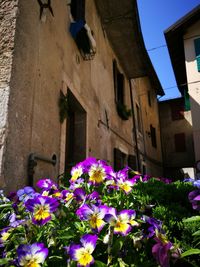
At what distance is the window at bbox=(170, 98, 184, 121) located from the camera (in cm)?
1798

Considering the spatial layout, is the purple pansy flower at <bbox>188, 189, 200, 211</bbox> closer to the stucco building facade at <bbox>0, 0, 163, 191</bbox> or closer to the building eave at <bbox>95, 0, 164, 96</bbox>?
the stucco building facade at <bbox>0, 0, 163, 191</bbox>

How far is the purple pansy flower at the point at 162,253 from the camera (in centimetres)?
97

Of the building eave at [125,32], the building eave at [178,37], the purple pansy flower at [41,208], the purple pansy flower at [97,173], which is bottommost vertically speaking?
the purple pansy flower at [41,208]

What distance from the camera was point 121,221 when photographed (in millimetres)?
1115

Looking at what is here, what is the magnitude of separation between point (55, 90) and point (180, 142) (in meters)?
14.9

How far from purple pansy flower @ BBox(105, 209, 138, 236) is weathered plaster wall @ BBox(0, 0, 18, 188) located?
1.42m

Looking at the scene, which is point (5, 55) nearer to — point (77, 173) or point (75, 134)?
point (77, 173)

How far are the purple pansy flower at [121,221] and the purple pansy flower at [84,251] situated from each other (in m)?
0.11

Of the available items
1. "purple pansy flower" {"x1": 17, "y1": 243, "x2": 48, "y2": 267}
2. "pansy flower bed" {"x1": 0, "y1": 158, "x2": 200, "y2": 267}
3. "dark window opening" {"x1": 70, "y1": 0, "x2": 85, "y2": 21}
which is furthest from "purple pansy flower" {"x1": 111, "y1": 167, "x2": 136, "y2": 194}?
"dark window opening" {"x1": 70, "y1": 0, "x2": 85, "y2": 21}

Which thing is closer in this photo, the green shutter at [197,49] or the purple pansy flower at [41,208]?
the purple pansy flower at [41,208]

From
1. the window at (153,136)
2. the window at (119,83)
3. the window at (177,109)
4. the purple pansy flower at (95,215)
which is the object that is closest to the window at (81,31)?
the window at (119,83)

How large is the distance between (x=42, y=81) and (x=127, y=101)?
21.8ft

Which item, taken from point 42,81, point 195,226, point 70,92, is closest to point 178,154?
point 70,92

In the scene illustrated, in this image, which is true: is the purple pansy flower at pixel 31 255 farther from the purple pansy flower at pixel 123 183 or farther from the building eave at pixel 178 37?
the building eave at pixel 178 37
